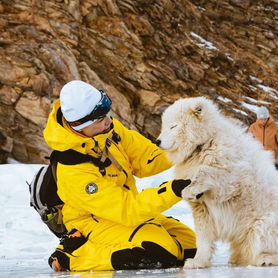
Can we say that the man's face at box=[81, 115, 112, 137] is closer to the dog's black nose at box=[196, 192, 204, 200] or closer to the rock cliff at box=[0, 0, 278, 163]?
the dog's black nose at box=[196, 192, 204, 200]

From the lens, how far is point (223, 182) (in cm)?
421

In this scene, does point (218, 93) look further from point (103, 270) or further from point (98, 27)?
point (103, 270)

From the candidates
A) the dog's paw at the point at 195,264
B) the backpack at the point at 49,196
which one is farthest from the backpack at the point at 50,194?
the dog's paw at the point at 195,264

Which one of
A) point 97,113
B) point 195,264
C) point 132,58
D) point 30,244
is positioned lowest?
point 132,58

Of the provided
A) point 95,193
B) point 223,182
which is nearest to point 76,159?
point 95,193

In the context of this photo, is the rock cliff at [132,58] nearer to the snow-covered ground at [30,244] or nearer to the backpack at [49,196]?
the snow-covered ground at [30,244]

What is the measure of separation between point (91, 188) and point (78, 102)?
0.70 meters

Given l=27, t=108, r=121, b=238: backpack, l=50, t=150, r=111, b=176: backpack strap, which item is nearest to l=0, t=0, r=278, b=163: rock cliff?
l=27, t=108, r=121, b=238: backpack

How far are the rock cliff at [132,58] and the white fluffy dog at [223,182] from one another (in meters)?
12.5

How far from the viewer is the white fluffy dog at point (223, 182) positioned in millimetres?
4234

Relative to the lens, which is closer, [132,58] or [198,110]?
[198,110]

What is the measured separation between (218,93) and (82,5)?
251 inches

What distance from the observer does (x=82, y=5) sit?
19938 millimetres

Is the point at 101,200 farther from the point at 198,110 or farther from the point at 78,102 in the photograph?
the point at 198,110
